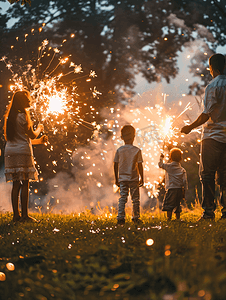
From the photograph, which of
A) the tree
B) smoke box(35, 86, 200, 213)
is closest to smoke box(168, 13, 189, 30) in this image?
the tree

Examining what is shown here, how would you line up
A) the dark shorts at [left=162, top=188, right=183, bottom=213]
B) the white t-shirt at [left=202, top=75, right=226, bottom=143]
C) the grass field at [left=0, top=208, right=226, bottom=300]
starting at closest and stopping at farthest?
the grass field at [left=0, top=208, right=226, bottom=300] < the white t-shirt at [left=202, top=75, right=226, bottom=143] < the dark shorts at [left=162, top=188, right=183, bottom=213]

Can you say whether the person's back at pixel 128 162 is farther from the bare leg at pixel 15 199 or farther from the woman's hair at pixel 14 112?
the bare leg at pixel 15 199

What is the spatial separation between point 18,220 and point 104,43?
1258 centimetres

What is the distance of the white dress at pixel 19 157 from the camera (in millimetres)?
5480

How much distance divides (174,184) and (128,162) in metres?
1.37

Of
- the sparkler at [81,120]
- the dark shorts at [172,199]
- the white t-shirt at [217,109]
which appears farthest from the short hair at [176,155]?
the sparkler at [81,120]

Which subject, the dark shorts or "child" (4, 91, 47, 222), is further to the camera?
the dark shorts

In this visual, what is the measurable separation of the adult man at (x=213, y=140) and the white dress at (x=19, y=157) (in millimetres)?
2983

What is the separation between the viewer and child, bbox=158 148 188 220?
616cm

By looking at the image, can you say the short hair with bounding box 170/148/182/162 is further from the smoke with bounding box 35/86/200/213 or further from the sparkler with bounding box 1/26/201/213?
the smoke with bounding box 35/86/200/213

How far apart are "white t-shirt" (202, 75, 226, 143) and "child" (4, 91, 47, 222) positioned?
3.31 meters

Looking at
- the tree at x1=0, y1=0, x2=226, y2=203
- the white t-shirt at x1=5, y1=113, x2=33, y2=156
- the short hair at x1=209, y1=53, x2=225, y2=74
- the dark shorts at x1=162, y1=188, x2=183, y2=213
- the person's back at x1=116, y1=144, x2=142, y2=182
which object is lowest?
the dark shorts at x1=162, y1=188, x2=183, y2=213

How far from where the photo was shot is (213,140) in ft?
15.3

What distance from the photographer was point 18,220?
18.1ft
